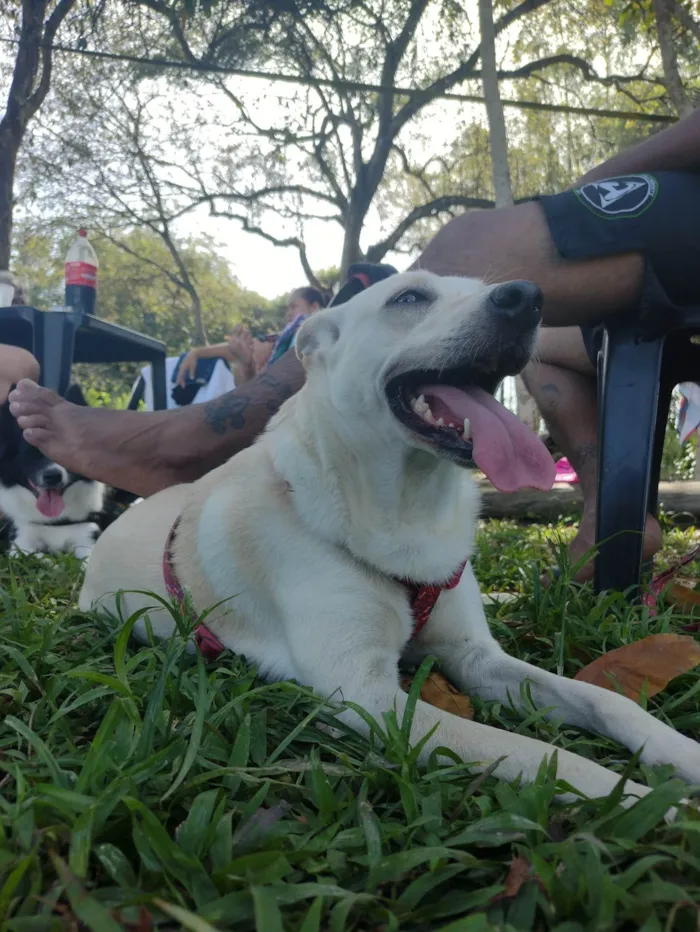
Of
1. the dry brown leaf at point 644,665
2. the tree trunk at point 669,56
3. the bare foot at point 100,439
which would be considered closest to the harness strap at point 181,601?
the bare foot at point 100,439

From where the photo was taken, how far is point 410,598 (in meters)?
1.54

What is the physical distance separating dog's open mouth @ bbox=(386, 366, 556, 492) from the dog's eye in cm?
24

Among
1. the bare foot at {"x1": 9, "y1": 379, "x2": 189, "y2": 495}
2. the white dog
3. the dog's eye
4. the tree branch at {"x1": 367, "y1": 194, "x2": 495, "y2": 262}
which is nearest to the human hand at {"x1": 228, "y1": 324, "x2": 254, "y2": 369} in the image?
the bare foot at {"x1": 9, "y1": 379, "x2": 189, "y2": 495}

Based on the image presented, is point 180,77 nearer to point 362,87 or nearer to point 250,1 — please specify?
point 250,1

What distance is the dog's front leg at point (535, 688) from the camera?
1.17 m

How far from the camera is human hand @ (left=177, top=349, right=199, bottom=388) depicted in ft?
20.5

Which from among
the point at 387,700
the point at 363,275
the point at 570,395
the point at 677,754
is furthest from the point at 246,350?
the point at 677,754

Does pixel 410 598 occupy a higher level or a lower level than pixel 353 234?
lower

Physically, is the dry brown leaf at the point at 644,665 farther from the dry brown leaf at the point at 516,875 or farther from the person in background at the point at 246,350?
the person in background at the point at 246,350

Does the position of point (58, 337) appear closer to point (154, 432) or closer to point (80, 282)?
point (80, 282)

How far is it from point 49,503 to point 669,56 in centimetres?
791

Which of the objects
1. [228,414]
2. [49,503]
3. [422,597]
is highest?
[228,414]

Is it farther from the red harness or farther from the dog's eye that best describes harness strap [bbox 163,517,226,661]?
the dog's eye

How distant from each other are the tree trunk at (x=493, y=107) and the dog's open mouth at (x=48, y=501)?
606 cm
